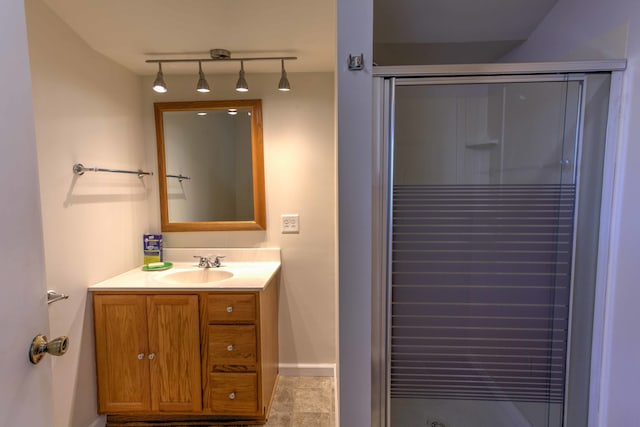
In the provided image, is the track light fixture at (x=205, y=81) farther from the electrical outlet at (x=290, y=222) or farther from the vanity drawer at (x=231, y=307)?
the vanity drawer at (x=231, y=307)

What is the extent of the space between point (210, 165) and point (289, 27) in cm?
107

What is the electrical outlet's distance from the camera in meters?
2.21

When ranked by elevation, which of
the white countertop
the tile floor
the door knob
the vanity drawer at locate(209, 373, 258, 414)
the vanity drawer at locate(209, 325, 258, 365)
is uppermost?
the door knob

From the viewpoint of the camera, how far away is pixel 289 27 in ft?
5.25

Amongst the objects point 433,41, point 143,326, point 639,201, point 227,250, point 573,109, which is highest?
point 433,41

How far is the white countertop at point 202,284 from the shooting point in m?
1.73

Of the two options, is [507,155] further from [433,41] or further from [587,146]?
[433,41]

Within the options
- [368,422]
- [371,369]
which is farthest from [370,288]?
[368,422]

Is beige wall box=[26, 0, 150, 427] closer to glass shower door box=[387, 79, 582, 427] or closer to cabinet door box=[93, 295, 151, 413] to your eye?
cabinet door box=[93, 295, 151, 413]

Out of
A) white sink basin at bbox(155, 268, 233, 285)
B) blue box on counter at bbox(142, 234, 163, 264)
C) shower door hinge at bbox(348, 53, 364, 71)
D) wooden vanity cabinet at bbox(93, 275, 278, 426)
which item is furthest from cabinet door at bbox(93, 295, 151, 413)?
shower door hinge at bbox(348, 53, 364, 71)

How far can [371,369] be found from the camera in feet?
3.80

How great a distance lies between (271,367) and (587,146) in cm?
208

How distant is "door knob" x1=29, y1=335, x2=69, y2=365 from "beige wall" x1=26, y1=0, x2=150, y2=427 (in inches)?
26.9

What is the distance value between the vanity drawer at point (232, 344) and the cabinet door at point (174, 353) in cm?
9
